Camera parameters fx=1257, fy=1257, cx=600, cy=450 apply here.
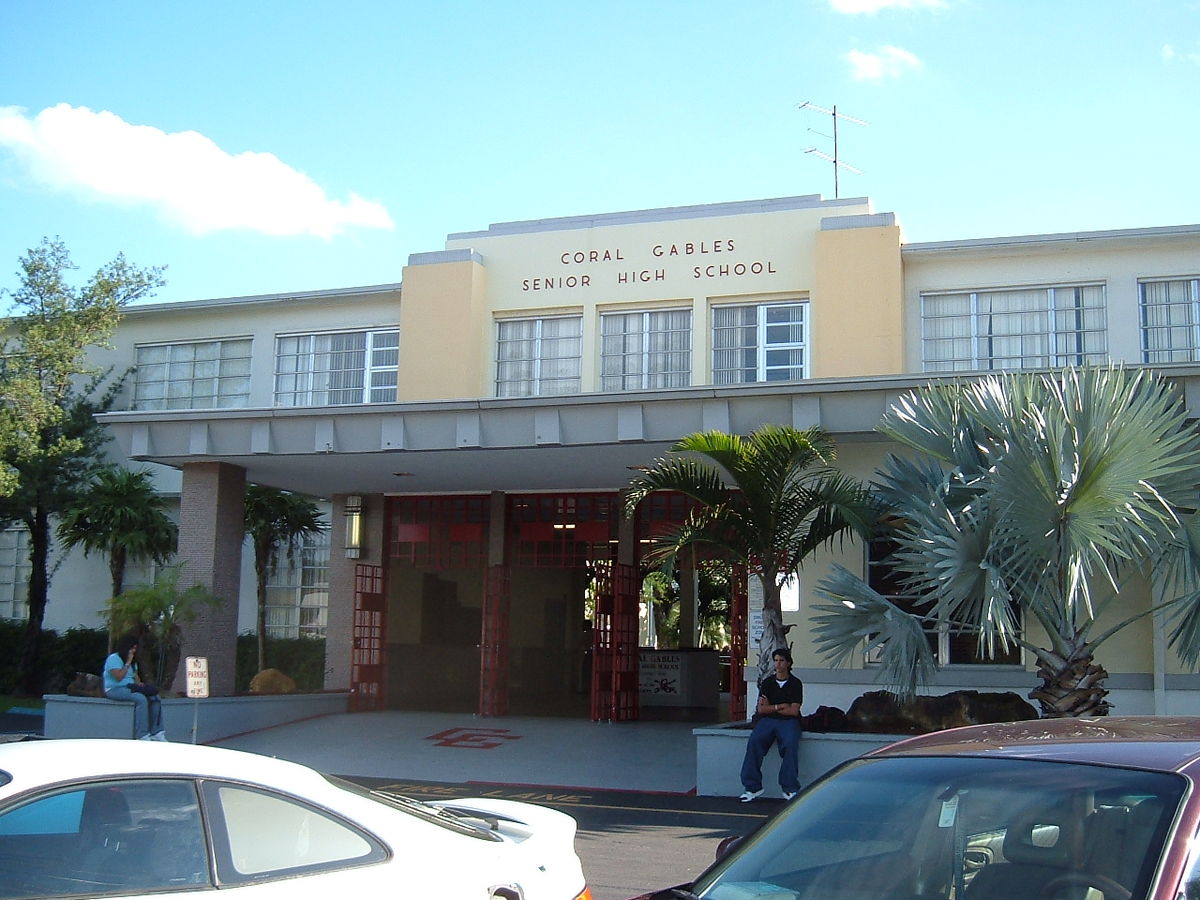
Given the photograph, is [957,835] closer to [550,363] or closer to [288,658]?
[550,363]

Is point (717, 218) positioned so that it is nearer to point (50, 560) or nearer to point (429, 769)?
point (429, 769)

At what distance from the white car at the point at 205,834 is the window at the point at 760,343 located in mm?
14842

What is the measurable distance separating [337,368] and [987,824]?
754 inches

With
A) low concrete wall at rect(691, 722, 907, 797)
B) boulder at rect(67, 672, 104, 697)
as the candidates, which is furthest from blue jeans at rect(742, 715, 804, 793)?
boulder at rect(67, 672, 104, 697)

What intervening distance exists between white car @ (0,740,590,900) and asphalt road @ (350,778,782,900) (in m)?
3.91

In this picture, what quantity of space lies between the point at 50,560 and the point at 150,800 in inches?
874

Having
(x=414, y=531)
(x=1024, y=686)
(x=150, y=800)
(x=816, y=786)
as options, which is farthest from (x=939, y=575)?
(x=414, y=531)

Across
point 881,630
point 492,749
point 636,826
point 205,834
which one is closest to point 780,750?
point 881,630

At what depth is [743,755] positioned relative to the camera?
1293cm

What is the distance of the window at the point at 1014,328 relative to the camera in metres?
18.2

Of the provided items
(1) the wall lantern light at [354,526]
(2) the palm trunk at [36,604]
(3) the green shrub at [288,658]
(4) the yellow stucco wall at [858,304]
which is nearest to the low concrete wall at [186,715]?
(1) the wall lantern light at [354,526]

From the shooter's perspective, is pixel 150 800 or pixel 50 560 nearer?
pixel 150 800

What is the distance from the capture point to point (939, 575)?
10828 mm

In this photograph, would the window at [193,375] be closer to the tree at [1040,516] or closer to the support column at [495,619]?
the support column at [495,619]
